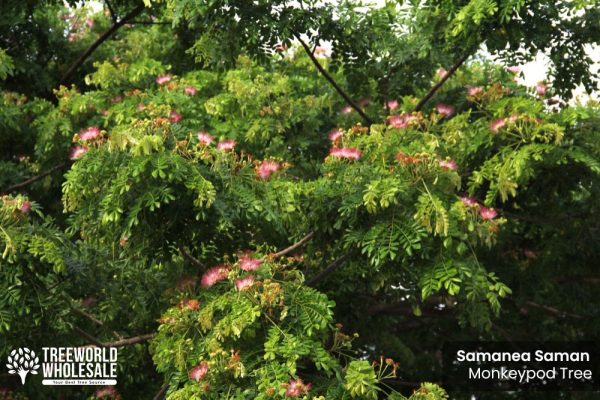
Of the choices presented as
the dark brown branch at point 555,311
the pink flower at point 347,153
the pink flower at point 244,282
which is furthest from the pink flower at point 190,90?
the dark brown branch at point 555,311

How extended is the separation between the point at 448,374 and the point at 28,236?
5228mm

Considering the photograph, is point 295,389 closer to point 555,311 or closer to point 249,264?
point 249,264

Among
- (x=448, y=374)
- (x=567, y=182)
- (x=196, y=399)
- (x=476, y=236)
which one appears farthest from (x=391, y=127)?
(x=448, y=374)

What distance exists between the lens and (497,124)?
731 cm

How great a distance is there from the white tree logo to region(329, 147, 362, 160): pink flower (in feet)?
7.80

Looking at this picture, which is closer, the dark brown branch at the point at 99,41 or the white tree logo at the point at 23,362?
the white tree logo at the point at 23,362

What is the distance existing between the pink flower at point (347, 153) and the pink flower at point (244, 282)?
1.04 metres

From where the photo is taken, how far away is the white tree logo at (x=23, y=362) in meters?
6.87

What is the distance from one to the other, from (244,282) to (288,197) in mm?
796

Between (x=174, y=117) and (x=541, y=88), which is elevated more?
(x=541, y=88)

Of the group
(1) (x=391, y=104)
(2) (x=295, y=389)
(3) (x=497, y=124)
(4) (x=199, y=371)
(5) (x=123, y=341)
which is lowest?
(2) (x=295, y=389)

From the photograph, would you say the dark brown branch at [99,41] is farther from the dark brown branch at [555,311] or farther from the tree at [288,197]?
the dark brown branch at [555,311]

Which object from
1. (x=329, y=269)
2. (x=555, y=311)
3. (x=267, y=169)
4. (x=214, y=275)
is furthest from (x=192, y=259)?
(x=555, y=311)

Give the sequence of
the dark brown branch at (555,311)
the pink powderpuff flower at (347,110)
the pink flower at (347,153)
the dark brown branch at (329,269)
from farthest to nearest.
Answer: the dark brown branch at (555,311) < the pink powderpuff flower at (347,110) < the dark brown branch at (329,269) < the pink flower at (347,153)
